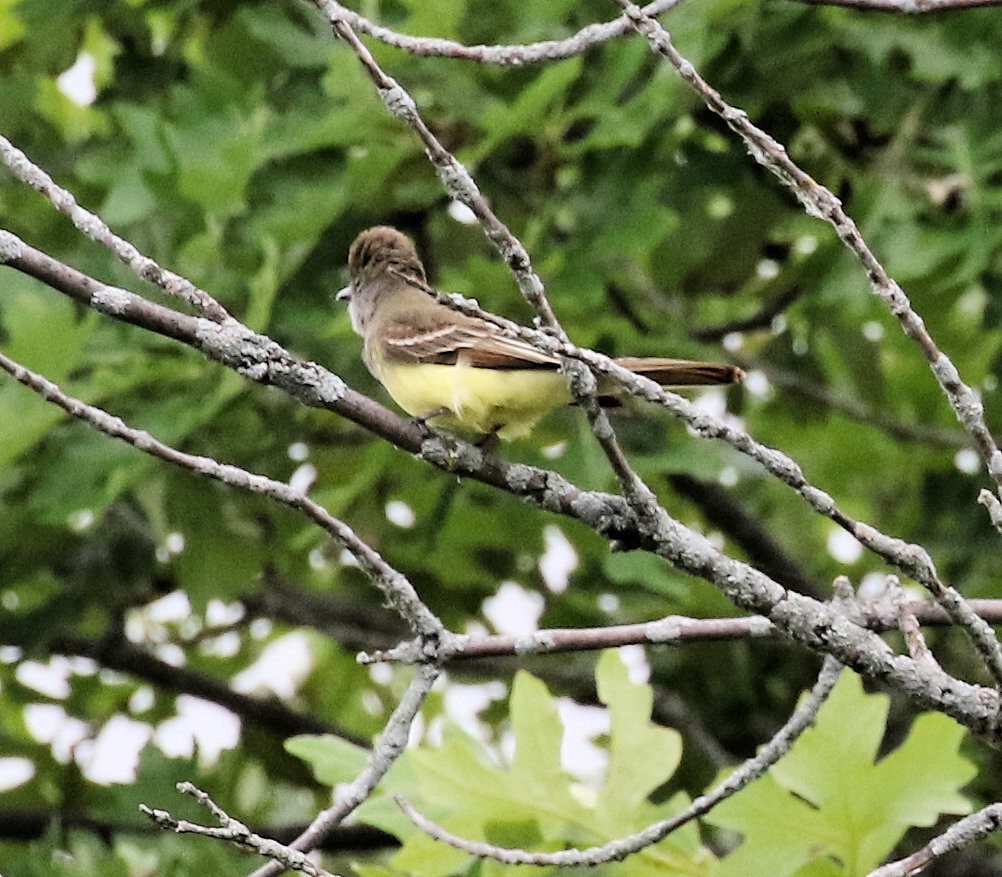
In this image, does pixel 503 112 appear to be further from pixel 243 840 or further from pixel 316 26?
pixel 243 840

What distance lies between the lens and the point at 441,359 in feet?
14.6

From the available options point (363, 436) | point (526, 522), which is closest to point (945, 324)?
point (526, 522)

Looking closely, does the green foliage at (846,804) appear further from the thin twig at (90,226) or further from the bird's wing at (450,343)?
the thin twig at (90,226)

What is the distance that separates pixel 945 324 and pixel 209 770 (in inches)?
108

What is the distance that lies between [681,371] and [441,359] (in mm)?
1072

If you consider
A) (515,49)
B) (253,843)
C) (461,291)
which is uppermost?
(461,291)

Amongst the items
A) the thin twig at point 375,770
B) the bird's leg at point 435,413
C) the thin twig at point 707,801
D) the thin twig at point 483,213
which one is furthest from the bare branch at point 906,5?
the bird's leg at point 435,413


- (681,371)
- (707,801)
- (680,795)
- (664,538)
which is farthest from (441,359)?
(707,801)

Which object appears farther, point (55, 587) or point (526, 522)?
point (55, 587)

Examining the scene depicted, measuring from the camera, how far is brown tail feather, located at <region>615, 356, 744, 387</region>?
347 centimetres

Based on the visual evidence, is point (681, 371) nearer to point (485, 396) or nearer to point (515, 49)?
point (485, 396)

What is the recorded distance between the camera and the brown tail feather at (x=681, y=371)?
3.47m

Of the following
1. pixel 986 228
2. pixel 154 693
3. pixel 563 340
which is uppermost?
pixel 986 228

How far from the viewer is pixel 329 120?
4422 millimetres
